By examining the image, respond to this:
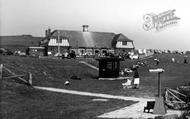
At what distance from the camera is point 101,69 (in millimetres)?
39438

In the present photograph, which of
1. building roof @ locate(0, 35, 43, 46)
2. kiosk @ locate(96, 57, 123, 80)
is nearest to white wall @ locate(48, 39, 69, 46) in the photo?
building roof @ locate(0, 35, 43, 46)

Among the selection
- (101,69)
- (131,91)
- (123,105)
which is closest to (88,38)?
(101,69)

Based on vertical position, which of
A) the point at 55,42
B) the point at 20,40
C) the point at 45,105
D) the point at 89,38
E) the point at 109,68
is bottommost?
the point at 45,105

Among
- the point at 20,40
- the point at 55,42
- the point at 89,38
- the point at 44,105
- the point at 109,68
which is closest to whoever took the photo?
the point at 44,105

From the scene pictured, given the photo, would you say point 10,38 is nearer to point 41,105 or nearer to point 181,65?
point 181,65

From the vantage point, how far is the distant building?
81.6 metres

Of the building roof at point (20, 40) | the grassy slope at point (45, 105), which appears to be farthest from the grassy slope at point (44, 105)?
the building roof at point (20, 40)

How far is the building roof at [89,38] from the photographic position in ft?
274

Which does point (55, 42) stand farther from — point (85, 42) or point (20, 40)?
point (20, 40)

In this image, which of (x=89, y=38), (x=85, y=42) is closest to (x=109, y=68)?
(x=85, y=42)

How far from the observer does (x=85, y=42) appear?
85000 millimetres

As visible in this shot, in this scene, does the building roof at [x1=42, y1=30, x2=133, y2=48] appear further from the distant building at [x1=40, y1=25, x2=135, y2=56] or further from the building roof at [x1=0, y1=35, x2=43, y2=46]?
the building roof at [x1=0, y1=35, x2=43, y2=46]

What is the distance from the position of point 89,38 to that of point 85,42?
8.35ft

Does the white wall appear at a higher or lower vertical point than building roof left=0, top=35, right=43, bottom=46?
lower
